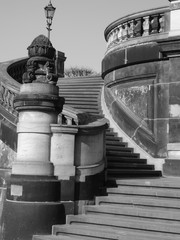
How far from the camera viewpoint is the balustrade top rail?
40.3ft

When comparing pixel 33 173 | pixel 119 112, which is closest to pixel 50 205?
pixel 33 173

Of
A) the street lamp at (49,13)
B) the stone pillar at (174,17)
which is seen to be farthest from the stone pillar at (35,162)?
the street lamp at (49,13)

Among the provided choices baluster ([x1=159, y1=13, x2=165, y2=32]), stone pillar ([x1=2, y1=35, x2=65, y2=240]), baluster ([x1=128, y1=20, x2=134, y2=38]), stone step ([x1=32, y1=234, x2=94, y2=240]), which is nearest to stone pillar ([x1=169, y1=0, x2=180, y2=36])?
baluster ([x1=159, y1=13, x2=165, y2=32])

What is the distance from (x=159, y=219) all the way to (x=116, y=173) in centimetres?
270

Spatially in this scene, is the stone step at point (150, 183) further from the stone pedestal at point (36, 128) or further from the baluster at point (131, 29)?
the baluster at point (131, 29)

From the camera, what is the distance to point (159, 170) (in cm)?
1187

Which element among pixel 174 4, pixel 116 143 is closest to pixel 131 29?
pixel 174 4

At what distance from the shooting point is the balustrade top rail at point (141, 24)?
1227 centimetres

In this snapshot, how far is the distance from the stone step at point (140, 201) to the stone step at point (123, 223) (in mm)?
442

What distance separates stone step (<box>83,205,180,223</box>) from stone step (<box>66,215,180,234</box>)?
0.11 metres

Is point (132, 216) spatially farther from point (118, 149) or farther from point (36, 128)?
point (118, 149)

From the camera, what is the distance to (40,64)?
966 cm

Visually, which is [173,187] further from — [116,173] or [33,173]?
[33,173]

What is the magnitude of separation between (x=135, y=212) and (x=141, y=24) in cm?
572
